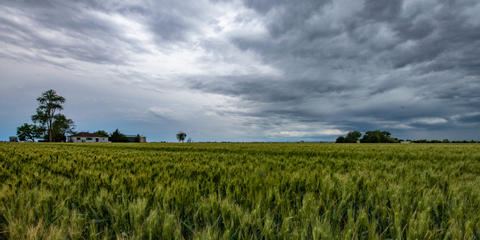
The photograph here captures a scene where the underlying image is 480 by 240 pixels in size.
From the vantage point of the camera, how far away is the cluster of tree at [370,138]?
8006 cm

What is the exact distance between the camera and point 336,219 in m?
1.55

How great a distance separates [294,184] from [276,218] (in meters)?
0.84

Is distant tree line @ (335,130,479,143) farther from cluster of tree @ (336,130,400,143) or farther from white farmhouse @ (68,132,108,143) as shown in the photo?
white farmhouse @ (68,132,108,143)

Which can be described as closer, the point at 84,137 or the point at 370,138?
the point at 370,138

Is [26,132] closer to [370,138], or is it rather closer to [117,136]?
[117,136]

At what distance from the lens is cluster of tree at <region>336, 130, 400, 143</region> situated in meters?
80.1

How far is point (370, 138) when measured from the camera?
271 feet

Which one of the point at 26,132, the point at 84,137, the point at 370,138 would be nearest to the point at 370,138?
→ the point at 370,138

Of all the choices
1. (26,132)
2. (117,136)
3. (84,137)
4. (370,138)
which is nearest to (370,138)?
(370,138)

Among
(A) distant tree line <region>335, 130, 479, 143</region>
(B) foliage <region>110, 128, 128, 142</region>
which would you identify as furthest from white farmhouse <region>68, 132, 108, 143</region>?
(A) distant tree line <region>335, 130, 479, 143</region>

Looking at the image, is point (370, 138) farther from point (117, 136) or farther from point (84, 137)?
point (84, 137)

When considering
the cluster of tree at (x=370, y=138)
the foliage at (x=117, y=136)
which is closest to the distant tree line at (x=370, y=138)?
the cluster of tree at (x=370, y=138)

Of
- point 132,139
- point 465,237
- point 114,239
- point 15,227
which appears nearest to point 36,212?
point 15,227

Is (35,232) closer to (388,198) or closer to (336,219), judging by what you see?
(336,219)
